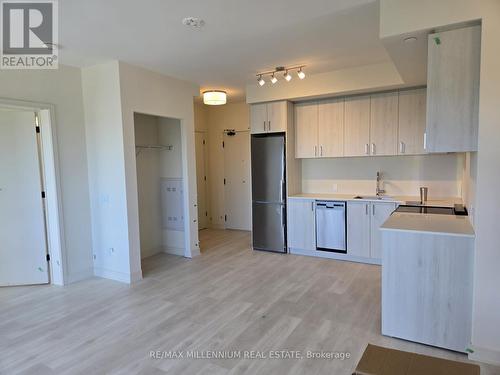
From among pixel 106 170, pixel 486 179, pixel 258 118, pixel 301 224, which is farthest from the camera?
pixel 258 118

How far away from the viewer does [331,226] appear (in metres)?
4.77

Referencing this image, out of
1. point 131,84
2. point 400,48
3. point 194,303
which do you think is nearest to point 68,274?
point 194,303

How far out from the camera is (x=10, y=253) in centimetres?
409

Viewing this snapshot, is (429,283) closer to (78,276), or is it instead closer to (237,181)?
(78,276)

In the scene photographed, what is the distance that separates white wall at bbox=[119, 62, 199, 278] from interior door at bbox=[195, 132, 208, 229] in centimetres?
206

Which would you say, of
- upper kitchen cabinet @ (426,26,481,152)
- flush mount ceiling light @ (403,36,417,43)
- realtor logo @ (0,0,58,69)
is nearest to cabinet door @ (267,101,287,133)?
flush mount ceiling light @ (403,36,417,43)

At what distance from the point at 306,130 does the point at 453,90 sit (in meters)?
2.87

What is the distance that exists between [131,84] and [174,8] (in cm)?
169

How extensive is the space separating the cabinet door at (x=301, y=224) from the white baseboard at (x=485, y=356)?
8.95ft

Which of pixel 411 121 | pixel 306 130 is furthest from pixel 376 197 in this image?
pixel 306 130

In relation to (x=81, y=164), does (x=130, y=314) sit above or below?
below

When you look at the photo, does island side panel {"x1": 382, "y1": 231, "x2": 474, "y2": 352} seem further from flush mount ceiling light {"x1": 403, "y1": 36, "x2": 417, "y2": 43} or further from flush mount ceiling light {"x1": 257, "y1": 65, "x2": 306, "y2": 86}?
flush mount ceiling light {"x1": 257, "y1": 65, "x2": 306, "y2": 86}

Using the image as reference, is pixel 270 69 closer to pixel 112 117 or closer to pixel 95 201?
pixel 112 117

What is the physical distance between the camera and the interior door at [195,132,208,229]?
7.09m
